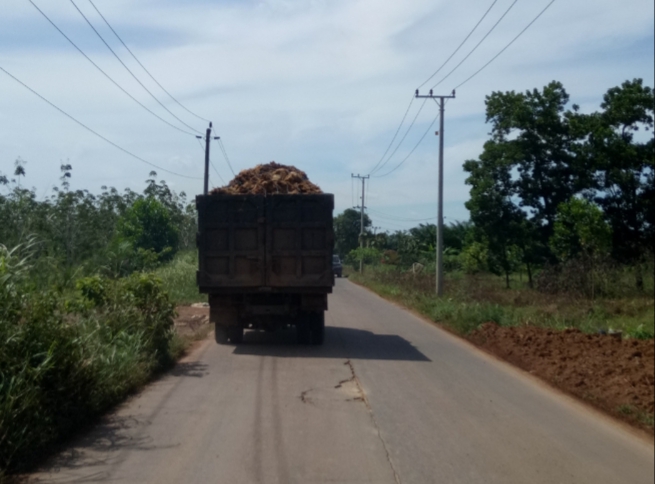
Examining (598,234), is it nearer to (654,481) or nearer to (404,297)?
(654,481)

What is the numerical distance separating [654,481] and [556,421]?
2.10 metres

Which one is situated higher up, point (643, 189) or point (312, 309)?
point (643, 189)

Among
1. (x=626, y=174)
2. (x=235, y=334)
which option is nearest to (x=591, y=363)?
(x=626, y=174)

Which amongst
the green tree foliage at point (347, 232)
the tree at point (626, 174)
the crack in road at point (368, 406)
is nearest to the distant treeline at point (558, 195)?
the tree at point (626, 174)

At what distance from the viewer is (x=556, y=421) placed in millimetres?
8125

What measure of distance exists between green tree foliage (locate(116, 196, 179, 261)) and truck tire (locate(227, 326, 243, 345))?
1859 cm

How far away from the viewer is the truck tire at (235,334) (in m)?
13.9

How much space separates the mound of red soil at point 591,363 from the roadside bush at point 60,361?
5.95 meters

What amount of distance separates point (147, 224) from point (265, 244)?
20862 millimetres

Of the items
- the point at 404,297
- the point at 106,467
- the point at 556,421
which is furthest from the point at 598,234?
the point at 404,297

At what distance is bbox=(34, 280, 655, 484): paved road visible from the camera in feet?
20.0

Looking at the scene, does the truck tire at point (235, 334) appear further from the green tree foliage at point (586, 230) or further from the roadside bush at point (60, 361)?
the green tree foliage at point (586, 230)

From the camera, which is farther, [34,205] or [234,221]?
[34,205]

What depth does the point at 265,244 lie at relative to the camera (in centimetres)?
1338
